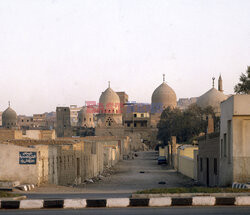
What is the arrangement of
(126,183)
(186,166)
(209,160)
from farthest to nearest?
(186,166)
(126,183)
(209,160)

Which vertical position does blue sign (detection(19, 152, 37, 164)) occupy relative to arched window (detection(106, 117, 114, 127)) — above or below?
below

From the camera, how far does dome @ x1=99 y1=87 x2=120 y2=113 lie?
369 feet

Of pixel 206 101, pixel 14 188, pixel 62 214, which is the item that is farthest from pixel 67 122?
pixel 62 214

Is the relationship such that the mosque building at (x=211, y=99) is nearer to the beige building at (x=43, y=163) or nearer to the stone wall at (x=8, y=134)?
the stone wall at (x=8, y=134)

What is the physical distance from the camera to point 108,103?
11244cm

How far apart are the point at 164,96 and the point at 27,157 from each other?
87649 mm

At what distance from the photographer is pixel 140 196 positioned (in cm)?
1259

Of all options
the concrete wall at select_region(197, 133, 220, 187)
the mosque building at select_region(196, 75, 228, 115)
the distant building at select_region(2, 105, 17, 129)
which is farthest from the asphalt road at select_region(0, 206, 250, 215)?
the distant building at select_region(2, 105, 17, 129)

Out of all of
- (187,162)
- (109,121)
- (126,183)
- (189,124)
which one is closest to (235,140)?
(126,183)

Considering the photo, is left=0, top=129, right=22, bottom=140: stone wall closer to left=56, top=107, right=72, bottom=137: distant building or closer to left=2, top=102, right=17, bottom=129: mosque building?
left=56, top=107, right=72, bottom=137: distant building

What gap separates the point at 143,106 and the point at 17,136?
92334 mm

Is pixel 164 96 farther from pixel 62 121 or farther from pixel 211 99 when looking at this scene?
pixel 62 121

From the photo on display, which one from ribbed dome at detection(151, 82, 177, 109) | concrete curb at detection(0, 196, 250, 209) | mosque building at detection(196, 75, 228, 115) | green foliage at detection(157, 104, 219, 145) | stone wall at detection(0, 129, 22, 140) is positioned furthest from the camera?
ribbed dome at detection(151, 82, 177, 109)

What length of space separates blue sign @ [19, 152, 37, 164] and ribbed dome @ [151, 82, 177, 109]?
8720 centimetres
